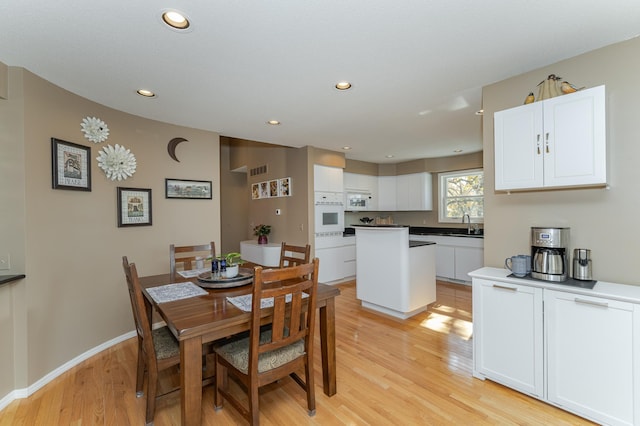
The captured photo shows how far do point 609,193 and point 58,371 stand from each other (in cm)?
458

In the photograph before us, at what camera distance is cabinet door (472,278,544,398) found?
1.97 meters

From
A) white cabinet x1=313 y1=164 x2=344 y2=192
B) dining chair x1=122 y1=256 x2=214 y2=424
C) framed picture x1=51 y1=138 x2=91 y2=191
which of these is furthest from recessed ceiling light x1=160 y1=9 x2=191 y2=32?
white cabinet x1=313 y1=164 x2=344 y2=192

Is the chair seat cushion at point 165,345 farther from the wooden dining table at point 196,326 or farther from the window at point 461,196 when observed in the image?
the window at point 461,196

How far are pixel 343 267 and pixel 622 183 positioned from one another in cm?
395

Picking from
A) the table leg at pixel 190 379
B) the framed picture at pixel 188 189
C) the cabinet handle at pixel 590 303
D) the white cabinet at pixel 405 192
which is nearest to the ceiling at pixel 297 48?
the framed picture at pixel 188 189

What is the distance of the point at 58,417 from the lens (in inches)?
74.9

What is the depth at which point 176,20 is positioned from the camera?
1623 mm

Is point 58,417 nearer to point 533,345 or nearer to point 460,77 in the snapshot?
point 533,345

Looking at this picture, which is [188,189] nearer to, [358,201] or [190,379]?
[190,379]

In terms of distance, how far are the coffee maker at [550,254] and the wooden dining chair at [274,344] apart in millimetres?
1662

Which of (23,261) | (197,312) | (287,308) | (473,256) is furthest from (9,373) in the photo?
(473,256)

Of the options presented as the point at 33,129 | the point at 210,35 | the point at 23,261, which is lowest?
the point at 23,261

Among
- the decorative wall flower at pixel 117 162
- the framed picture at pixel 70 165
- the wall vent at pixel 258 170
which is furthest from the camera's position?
the wall vent at pixel 258 170

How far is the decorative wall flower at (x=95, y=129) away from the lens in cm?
270
